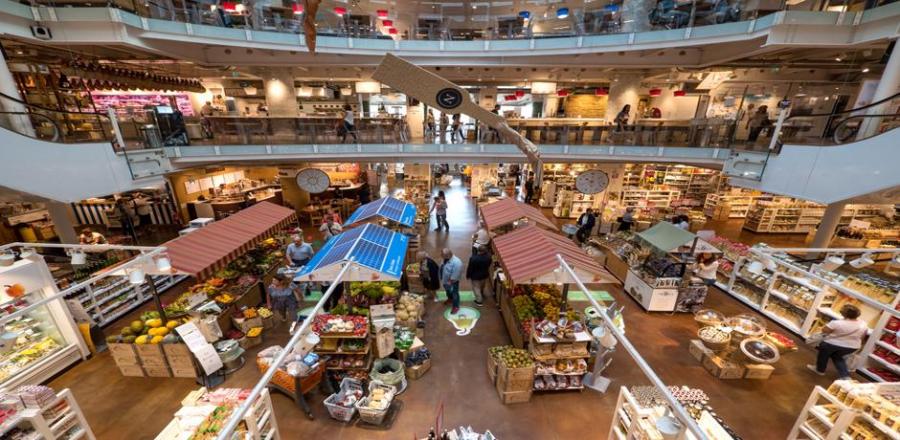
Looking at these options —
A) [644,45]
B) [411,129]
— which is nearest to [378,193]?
[411,129]

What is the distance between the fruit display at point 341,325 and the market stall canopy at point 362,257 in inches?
28.1

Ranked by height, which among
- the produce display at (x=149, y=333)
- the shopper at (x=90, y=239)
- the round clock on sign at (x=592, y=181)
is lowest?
the produce display at (x=149, y=333)

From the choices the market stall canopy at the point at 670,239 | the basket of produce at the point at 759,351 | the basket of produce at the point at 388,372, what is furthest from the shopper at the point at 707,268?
the basket of produce at the point at 388,372

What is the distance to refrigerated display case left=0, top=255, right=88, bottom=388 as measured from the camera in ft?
18.1

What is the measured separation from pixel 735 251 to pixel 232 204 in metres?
18.6

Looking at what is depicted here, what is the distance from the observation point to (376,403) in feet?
16.9

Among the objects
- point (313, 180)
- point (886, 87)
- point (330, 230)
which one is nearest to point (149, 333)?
point (330, 230)

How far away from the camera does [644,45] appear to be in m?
11.2

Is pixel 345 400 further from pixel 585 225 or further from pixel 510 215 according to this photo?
pixel 585 225

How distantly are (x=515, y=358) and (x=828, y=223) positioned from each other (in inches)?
458

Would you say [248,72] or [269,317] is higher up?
[248,72]

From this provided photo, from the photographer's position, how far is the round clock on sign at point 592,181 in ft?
40.2

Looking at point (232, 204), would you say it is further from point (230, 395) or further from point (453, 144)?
point (230, 395)

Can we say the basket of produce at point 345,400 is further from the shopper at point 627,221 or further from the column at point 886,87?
the column at point 886,87
